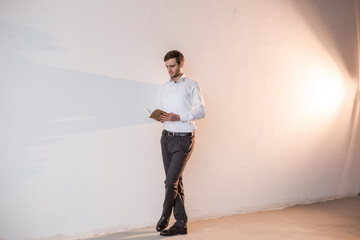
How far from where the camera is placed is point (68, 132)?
10.5 ft

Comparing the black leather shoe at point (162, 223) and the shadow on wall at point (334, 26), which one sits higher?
the shadow on wall at point (334, 26)

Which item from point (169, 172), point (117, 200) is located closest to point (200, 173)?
point (169, 172)

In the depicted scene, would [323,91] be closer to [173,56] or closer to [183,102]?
[183,102]

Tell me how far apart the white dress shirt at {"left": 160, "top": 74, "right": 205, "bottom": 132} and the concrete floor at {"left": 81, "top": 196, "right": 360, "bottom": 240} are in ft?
2.83

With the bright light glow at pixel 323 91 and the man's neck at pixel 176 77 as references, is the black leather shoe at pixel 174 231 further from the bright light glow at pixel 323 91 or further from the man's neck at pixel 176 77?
the bright light glow at pixel 323 91

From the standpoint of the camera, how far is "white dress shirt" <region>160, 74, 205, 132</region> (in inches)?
134

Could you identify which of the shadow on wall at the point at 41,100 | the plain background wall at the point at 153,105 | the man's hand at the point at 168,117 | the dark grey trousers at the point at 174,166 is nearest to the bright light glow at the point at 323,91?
the plain background wall at the point at 153,105

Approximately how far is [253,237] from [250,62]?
5.60ft

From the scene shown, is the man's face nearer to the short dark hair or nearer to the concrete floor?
the short dark hair

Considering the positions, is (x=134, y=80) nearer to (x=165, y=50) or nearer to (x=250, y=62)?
(x=165, y=50)

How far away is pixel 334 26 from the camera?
4.79m

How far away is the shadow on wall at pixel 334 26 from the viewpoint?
4.62m

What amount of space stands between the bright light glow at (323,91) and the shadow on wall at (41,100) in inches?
86.2

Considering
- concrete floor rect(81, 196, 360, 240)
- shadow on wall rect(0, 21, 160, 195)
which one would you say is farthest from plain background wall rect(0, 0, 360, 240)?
concrete floor rect(81, 196, 360, 240)
